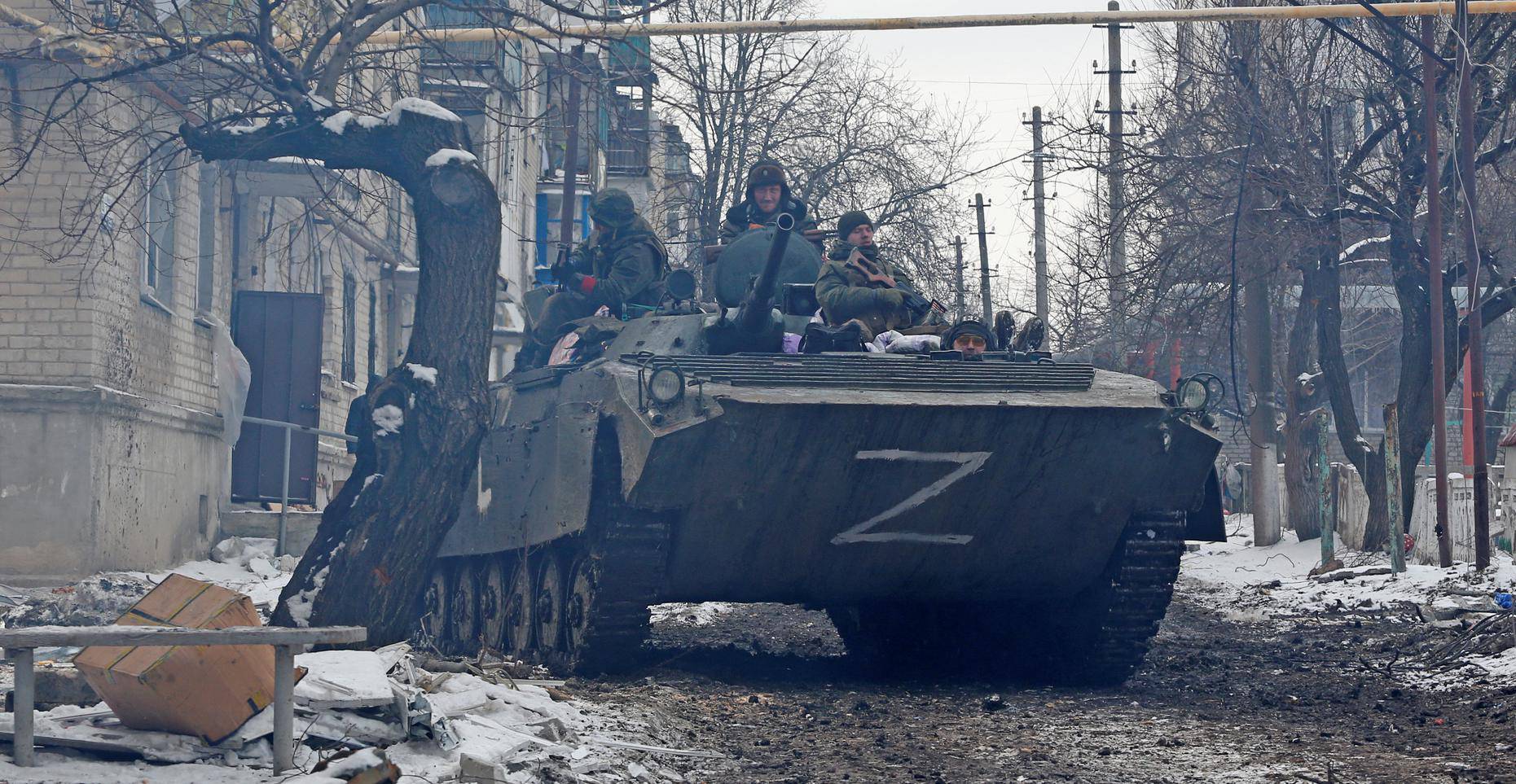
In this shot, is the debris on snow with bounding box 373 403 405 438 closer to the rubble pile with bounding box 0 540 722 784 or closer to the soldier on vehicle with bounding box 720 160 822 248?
the rubble pile with bounding box 0 540 722 784

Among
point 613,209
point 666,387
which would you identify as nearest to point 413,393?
point 666,387

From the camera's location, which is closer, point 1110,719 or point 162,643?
point 162,643

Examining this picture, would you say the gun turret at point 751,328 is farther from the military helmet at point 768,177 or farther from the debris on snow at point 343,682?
the debris on snow at point 343,682

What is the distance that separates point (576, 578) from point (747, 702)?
1.34 m

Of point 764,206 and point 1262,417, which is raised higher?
point 764,206

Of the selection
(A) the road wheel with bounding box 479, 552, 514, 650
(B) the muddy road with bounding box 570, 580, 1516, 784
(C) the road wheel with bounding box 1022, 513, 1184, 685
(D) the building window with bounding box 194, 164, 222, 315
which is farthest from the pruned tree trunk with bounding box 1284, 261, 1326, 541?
(C) the road wheel with bounding box 1022, 513, 1184, 685

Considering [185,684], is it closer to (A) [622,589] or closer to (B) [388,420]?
(A) [622,589]

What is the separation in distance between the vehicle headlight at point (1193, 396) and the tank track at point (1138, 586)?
23.4 inches

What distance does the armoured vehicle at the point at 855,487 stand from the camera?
8148mm

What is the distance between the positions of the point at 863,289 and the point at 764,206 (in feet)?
5.35

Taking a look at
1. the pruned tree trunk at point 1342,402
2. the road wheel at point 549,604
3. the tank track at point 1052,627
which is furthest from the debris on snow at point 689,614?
the pruned tree trunk at point 1342,402

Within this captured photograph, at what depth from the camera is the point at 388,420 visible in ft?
29.6

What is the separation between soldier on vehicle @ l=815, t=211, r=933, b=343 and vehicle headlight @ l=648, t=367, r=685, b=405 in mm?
1649

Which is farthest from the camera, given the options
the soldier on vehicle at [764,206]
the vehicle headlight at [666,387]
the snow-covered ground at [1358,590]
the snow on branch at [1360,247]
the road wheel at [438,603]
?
the snow on branch at [1360,247]
